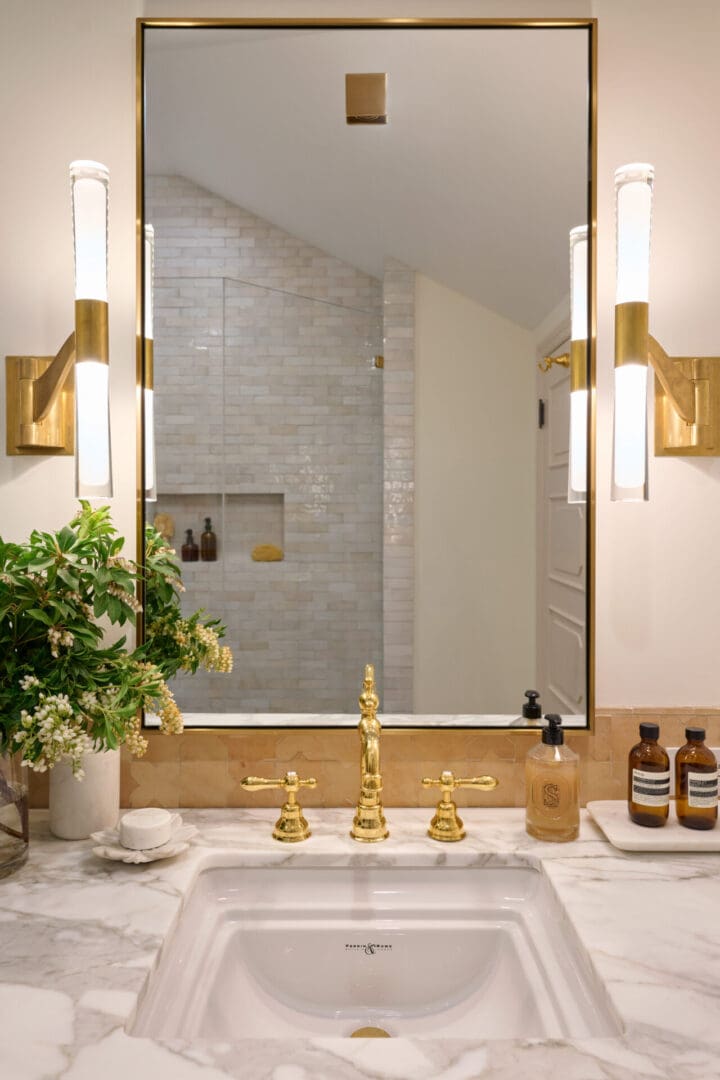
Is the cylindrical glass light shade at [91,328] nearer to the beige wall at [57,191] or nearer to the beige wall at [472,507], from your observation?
the beige wall at [57,191]

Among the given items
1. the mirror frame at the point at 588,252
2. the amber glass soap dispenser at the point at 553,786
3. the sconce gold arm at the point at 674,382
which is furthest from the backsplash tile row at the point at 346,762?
the sconce gold arm at the point at 674,382

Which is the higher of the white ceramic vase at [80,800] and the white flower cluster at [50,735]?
the white flower cluster at [50,735]

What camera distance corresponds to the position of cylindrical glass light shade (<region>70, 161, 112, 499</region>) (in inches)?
47.1

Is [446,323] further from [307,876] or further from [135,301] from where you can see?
[307,876]

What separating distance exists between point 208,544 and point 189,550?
1.3 inches

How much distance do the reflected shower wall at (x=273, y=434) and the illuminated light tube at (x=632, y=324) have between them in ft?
1.22

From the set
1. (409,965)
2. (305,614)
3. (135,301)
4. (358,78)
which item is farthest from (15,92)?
(409,965)

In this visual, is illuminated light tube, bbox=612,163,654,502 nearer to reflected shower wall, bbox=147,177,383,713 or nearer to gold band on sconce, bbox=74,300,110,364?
reflected shower wall, bbox=147,177,383,713

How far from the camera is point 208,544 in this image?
1306 mm

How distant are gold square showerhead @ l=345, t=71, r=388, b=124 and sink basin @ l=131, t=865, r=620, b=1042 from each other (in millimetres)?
1173

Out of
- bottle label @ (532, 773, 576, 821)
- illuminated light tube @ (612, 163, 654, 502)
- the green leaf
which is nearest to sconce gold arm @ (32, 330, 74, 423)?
the green leaf

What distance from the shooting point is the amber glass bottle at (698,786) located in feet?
3.83

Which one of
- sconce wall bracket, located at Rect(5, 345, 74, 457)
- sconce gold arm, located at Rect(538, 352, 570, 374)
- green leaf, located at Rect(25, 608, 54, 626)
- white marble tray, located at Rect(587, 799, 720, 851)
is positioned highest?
sconce gold arm, located at Rect(538, 352, 570, 374)

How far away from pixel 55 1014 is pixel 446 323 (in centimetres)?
106
